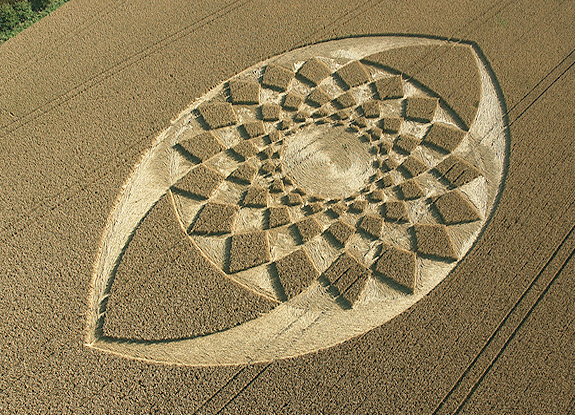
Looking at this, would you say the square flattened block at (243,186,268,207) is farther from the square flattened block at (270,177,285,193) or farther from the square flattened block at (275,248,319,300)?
the square flattened block at (275,248,319,300)

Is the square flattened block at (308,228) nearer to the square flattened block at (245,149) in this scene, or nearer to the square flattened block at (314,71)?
the square flattened block at (245,149)

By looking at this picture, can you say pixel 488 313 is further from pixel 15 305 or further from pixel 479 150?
pixel 15 305

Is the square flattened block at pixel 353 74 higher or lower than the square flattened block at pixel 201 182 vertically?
lower

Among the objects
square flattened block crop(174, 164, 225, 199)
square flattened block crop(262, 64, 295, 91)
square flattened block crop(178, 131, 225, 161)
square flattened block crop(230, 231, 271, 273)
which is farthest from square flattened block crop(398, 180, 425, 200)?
square flattened block crop(178, 131, 225, 161)

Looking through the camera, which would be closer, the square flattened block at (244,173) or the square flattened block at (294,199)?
the square flattened block at (294,199)

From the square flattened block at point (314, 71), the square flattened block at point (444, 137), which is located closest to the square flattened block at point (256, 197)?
the square flattened block at point (314, 71)

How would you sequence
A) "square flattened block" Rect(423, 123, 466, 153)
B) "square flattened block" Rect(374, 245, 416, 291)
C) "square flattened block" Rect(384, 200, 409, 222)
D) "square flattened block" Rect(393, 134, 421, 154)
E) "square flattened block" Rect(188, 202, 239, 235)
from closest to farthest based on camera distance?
"square flattened block" Rect(374, 245, 416, 291), "square flattened block" Rect(188, 202, 239, 235), "square flattened block" Rect(384, 200, 409, 222), "square flattened block" Rect(393, 134, 421, 154), "square flattened block" Rect(423, 123, 466, 153)

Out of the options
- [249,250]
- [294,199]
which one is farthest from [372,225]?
[249,250]
